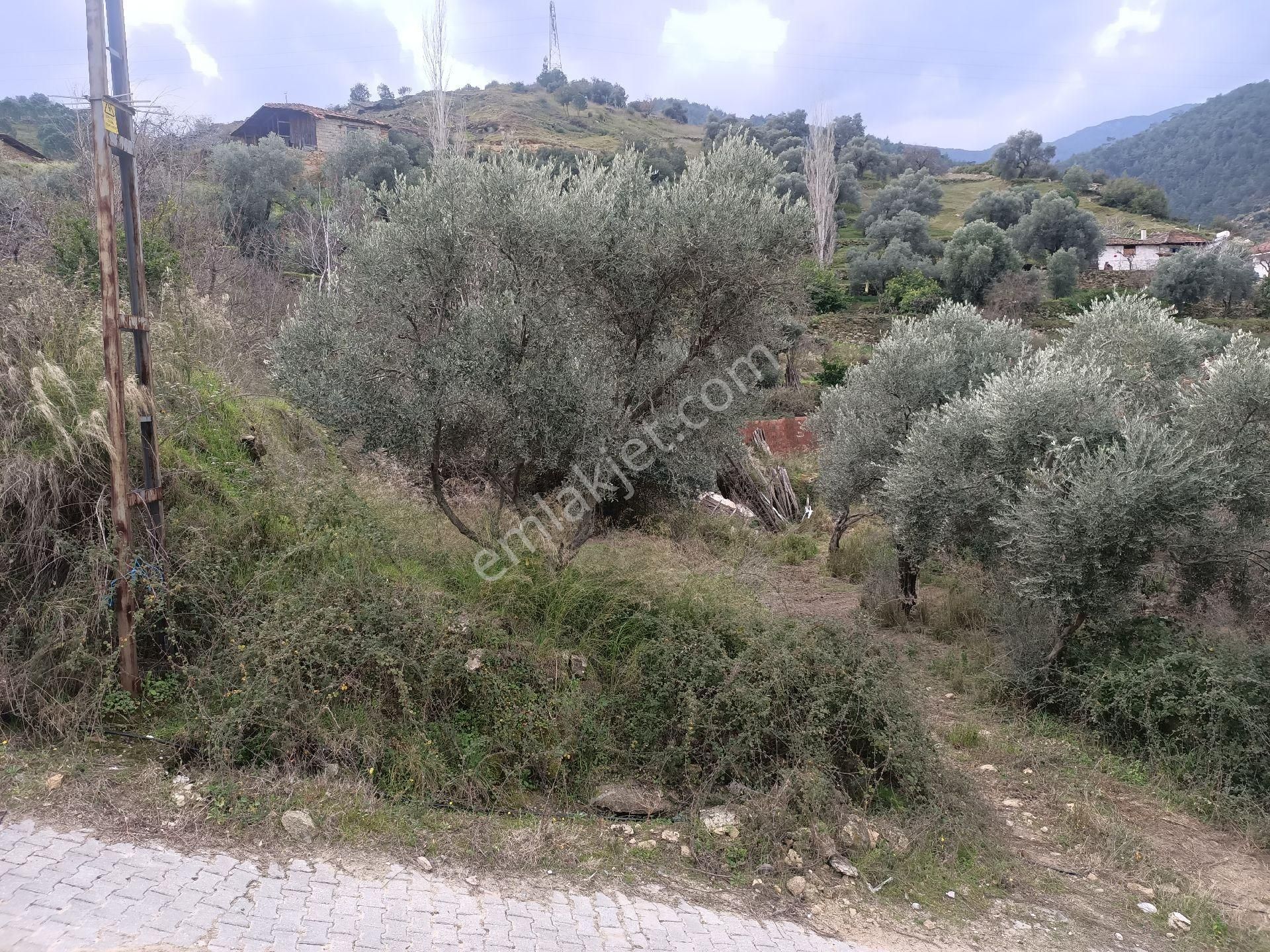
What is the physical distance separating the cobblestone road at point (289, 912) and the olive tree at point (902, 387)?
6.77 meters

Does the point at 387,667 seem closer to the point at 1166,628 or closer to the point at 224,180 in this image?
the point at 1166,628

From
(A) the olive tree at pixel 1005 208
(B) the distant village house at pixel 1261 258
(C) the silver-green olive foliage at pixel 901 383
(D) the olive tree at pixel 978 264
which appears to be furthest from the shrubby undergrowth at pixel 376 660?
(A) the olive tree at pixel 1005 208

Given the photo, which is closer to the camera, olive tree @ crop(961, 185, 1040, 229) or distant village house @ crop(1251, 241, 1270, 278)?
distant village house @ crop(1251, 241, 1270, 278)

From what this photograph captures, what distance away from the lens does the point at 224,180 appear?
28.4 metres

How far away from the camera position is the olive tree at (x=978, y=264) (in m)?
33.4

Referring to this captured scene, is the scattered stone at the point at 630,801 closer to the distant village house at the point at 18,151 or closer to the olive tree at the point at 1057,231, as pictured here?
the distant village house at the point at 18,151

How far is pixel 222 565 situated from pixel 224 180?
28.2 meters

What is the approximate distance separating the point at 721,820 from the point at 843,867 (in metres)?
0.74

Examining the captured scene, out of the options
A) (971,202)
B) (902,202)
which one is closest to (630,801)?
(902,202)

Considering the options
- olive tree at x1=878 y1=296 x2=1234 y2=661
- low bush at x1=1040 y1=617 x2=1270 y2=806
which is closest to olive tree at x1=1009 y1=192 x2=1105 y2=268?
olive tree at x1=878 y1=296 x2=1234 y2=661

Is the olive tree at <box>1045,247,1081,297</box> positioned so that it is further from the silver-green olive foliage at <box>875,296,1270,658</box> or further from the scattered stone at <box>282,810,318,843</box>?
the scattered stone at <box>282,810,318,843</box>

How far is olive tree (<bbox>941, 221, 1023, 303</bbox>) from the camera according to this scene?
33.4 m

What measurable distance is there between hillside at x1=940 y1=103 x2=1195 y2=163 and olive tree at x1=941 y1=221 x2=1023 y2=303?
2455 inches

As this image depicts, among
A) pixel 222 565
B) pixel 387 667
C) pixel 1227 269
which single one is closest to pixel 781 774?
pixel 387 667
